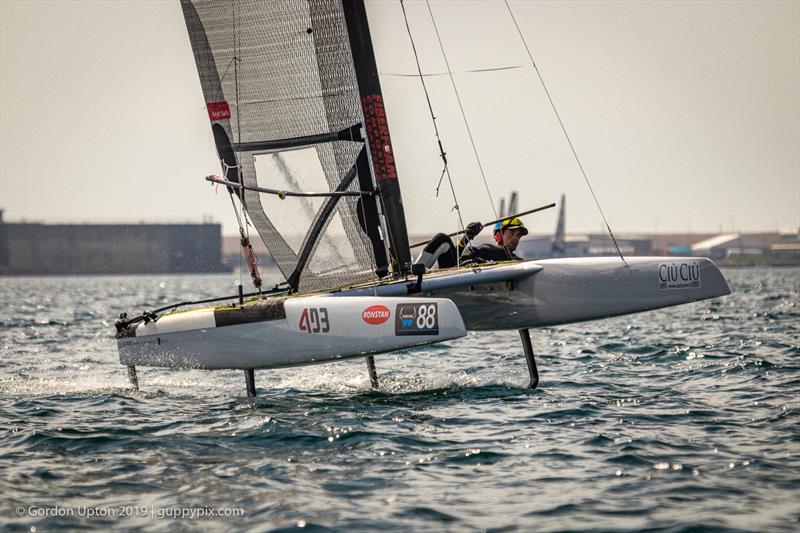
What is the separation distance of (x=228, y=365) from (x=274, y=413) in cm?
98

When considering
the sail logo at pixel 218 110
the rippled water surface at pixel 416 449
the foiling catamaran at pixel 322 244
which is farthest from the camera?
the sail logo at pixel 218 110

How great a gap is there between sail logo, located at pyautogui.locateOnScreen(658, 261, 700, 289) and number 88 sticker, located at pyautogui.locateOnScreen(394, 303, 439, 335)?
6.84 feet

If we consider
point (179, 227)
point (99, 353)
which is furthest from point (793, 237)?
point (99, 353)

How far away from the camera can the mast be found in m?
8.14

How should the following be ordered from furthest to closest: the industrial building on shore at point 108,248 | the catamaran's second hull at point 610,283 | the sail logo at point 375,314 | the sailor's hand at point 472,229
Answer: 1. the industrial building on shore at point 108,248
2. the sailor's hand at point 472,229
3. the catamaran's second hull at point 610,283
4. the sail logo at point 375,314

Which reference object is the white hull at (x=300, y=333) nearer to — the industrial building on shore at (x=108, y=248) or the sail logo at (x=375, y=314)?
the sail logo at (x=375, y=314)

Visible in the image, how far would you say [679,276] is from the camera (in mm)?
7910

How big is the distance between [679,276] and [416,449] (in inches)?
131

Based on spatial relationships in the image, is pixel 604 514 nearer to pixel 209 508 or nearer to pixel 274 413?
pixel 209 508

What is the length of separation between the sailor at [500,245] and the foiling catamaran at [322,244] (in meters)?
0.49

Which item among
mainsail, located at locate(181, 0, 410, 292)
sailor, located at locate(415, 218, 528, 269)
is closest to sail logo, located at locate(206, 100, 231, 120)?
mainsail, located at locate(181, 0, 410, 292)

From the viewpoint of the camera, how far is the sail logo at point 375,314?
23.3 feet

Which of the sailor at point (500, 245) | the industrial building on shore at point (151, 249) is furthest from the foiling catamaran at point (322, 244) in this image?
the industrial building on shore at point (151, 249)

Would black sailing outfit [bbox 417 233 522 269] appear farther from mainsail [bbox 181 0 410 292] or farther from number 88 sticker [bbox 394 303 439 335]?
number 88 sticker [bbox 394 303 439 335]
